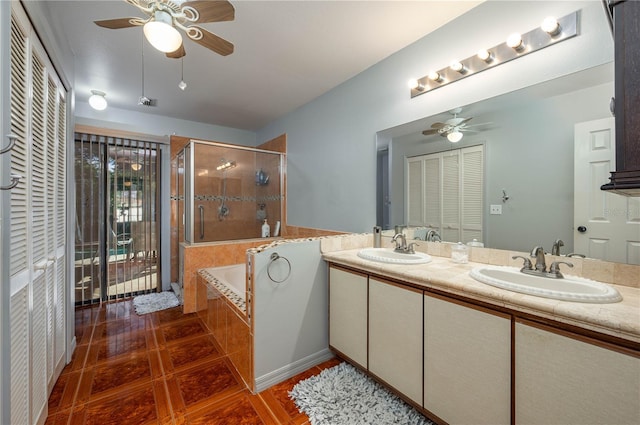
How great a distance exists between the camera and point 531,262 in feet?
4.71

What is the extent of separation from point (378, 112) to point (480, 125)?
90 cm

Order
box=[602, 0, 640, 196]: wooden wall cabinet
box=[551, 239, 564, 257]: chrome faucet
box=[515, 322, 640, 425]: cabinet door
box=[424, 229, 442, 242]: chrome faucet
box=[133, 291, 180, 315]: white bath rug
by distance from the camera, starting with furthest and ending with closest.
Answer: box=[133, 291, 180, 315]: white bath rug → box=[424, 229, 442, 242]: chrome faucet → box=[551, 239, 564, 257]: chrome faucet → box=[515, 322, 640, 425]: cabinet door → box=[602, 0, 640, 196]: wooden wall cabinet

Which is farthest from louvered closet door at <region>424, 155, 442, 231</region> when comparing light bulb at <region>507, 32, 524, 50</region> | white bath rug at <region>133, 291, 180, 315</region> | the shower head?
white bath rug at <region>133, 291, 180, 315</region>

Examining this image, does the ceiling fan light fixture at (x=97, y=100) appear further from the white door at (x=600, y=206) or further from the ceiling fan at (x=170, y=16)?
the white door at (x=600, y=206)

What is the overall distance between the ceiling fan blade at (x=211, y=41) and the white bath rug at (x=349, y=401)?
2.26 meters

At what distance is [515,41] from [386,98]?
0.97 m

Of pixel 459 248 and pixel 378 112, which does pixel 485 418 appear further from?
pixel 378 112

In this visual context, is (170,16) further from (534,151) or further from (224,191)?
(224,191)

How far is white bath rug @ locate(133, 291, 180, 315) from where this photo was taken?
306 centimetres

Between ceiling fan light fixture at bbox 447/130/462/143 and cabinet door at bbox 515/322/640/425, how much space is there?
4.13 ft

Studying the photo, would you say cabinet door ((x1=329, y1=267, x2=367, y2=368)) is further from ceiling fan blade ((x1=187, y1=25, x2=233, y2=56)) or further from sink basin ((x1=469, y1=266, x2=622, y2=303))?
ceiling fan blade ((x1=187, y1=25, x2=233, y2=56))

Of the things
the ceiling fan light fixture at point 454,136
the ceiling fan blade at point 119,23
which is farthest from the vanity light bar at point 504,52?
the ceiling fan blade at point 119,23

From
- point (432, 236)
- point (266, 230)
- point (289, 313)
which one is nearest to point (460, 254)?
point (432, 236)

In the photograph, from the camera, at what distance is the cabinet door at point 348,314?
1.77 m
